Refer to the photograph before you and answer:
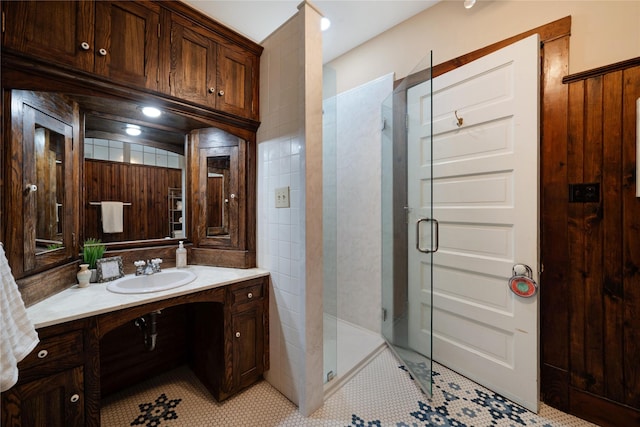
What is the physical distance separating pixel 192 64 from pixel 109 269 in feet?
4.42

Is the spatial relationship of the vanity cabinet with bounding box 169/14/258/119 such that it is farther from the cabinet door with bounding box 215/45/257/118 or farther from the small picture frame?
the small picture frame

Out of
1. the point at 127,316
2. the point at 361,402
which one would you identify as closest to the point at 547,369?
the point at 361,402

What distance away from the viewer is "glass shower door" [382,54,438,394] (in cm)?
178

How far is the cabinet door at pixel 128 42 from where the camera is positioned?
122 cm

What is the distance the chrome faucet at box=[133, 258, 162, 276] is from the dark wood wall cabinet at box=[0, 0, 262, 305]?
121 millimetres

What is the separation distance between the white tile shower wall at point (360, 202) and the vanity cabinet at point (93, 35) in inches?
64.2

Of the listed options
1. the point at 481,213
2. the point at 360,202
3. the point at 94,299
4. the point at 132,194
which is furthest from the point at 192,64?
the point at 481,213

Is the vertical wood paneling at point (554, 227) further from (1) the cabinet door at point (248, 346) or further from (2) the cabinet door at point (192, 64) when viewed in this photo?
(2) the cabinet door at point (192, 64)

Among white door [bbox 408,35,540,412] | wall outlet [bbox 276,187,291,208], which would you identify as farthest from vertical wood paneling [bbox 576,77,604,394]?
Result: wall outlet [bbox 276,187,291,208]

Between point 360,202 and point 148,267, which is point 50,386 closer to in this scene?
point 148,267

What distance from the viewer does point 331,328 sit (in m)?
2.23

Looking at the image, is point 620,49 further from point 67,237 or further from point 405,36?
point 67,237

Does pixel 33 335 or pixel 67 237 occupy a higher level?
pixel 67 237

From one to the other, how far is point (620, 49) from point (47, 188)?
305 centimetres
